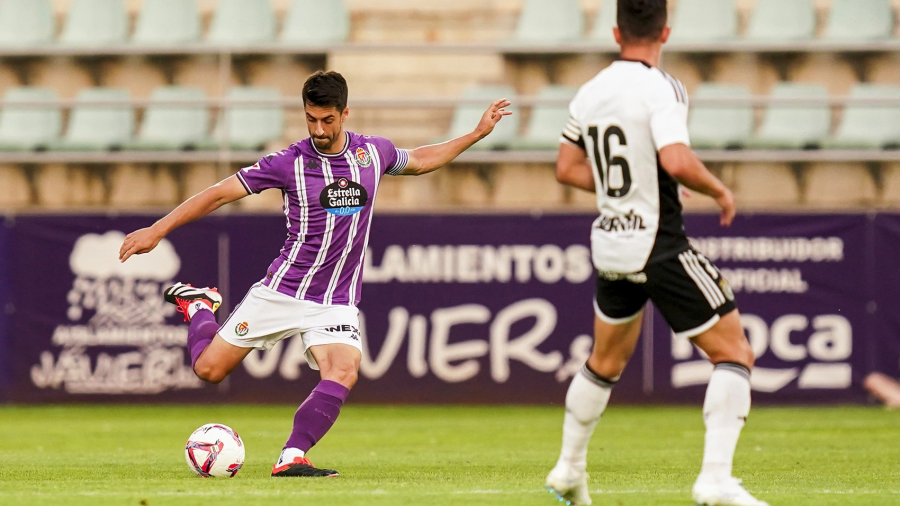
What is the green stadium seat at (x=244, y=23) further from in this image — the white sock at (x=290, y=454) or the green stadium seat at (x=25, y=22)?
the white sock at (x=290, y=454)

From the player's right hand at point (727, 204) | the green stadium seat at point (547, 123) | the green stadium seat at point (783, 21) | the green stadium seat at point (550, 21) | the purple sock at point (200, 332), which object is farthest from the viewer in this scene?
the green stadium seat at point (550, 21)

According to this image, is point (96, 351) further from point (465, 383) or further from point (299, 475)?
point (299, 475)

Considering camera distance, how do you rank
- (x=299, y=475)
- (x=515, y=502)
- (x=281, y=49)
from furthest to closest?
(x=281, y=49) → (x=299, y=475) → (x=515, y=502)

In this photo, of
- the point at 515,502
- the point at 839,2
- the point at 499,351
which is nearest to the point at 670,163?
the point at 515,502

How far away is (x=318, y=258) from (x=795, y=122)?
351 inches

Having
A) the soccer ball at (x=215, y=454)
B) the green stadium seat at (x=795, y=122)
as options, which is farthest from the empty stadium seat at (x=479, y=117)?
the soccer ball at (x=215, y=454)

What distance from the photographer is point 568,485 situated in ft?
17.7

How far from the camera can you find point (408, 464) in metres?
7.94

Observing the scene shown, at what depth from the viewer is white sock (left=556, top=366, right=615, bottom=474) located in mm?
5406

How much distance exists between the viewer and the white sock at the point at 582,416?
5.41m

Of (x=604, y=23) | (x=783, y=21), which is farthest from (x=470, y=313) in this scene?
(x=783, y=21)

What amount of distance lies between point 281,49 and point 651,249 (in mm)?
10283

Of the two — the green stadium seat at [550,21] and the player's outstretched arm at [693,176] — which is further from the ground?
the green stadium seat at [550,21]

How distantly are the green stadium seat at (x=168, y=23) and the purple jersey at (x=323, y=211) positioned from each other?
9455 mm
